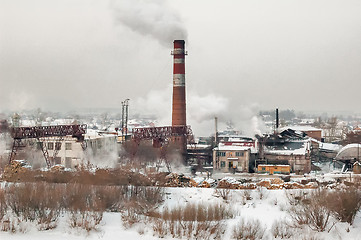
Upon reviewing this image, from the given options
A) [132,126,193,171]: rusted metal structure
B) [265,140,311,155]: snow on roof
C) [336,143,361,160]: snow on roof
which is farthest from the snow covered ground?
[336,143,361,160]: snow on roof

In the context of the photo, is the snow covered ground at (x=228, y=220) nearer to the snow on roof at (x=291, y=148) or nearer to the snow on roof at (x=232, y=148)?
the snow on roof at (x=232, y=148)

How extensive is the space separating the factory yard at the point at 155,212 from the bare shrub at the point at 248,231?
17mm

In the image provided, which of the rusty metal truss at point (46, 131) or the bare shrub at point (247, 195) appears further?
the rusty metal truss at point (46, 131)

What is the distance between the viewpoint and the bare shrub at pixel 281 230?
24.9ft

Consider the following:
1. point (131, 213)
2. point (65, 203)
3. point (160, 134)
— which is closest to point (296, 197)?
point (131, 213)

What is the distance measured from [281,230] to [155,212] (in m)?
2.38

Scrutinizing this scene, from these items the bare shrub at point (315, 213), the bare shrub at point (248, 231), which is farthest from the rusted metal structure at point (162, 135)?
the bare shrub at point (248, 231)

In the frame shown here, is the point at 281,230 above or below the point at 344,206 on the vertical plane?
below

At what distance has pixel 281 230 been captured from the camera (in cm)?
764

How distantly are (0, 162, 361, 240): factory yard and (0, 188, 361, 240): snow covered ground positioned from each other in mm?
18

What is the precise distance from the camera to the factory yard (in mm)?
7691

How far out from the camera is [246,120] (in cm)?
2647

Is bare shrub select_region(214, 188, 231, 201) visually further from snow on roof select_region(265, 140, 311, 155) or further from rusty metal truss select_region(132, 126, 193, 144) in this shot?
snow on roof select_region(265, 140, 311, 155)

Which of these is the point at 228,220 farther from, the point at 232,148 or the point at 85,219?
the point at 232,148
